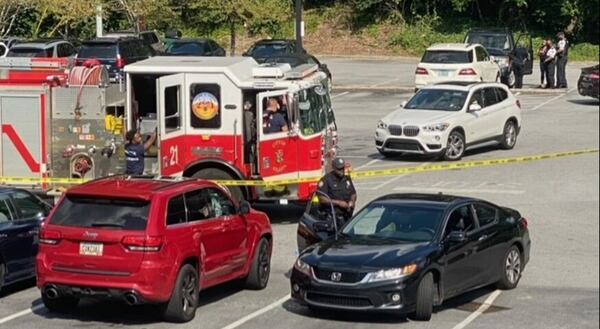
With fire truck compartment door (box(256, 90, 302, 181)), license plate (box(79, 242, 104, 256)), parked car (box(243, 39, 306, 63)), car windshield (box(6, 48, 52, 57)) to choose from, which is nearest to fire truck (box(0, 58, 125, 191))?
fire truck compartment door (box(256, 90, 302, 181))

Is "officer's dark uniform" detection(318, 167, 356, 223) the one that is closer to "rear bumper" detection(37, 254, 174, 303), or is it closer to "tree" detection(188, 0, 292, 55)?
"rear bumper" detection(37, 254, 174, 303)

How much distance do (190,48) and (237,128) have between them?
961 inches

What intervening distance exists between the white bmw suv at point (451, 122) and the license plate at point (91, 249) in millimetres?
14245

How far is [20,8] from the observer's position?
46.3 metres

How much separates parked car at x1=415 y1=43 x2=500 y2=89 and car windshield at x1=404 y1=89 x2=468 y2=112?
895 cm

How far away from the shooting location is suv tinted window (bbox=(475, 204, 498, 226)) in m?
15.3

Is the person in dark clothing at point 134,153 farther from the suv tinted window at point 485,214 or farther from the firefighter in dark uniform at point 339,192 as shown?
the suv tinted window at point 485,214

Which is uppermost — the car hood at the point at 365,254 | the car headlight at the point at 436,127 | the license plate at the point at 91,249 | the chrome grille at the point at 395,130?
the license plate at the point at 91,249

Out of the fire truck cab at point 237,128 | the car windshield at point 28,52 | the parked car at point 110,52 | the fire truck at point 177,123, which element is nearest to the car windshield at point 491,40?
the parked car at point 110,52

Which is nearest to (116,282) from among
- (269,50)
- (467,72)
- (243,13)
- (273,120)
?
(273,120)

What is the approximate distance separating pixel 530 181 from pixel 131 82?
26.8 feet

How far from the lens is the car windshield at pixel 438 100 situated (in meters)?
28.1

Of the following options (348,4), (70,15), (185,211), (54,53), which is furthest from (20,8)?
(185,211)

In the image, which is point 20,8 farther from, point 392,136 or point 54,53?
point 392,136
